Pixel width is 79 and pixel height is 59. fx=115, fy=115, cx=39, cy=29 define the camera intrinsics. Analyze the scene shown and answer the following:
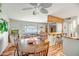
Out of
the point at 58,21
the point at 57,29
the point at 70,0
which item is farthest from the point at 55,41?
the point at 70,0

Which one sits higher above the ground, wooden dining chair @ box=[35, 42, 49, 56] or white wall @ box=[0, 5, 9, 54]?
white wall @ box=[0, 5, 9, 54]

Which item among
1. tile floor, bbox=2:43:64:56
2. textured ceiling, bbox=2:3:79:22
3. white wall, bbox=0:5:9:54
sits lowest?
tile floor, bbox=2:43:64:56

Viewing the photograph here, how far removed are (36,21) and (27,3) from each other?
1.04 feet

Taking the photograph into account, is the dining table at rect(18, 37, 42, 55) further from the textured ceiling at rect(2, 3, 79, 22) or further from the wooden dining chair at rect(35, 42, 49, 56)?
the textured ceiling at rect(2, 3, 79, 22)

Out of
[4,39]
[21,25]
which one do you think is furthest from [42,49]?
[4,39]

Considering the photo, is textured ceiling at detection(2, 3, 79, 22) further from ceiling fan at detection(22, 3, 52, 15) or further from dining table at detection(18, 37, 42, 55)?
dining table at detection(18, 37, 42, 55)

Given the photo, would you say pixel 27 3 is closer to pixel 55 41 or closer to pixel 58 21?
pixel 58 21

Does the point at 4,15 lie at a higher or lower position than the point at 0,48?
higher

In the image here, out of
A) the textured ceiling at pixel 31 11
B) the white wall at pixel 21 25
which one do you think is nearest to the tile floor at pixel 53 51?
the white wall at pixel 21 25

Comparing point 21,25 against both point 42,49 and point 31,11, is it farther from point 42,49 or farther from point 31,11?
point 42,49

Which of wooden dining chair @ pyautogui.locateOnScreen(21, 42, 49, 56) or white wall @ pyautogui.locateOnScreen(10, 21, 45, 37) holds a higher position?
white wall @ pyautogui.locateOnScreen(10, 21, 45, 37)

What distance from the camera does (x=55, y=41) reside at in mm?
1871

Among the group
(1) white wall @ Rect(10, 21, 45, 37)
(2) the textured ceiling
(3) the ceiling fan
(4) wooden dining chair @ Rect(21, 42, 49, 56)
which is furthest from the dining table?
(3) the ceiling fan

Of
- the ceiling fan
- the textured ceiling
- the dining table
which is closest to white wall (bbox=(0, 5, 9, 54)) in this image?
the textured ceiling
